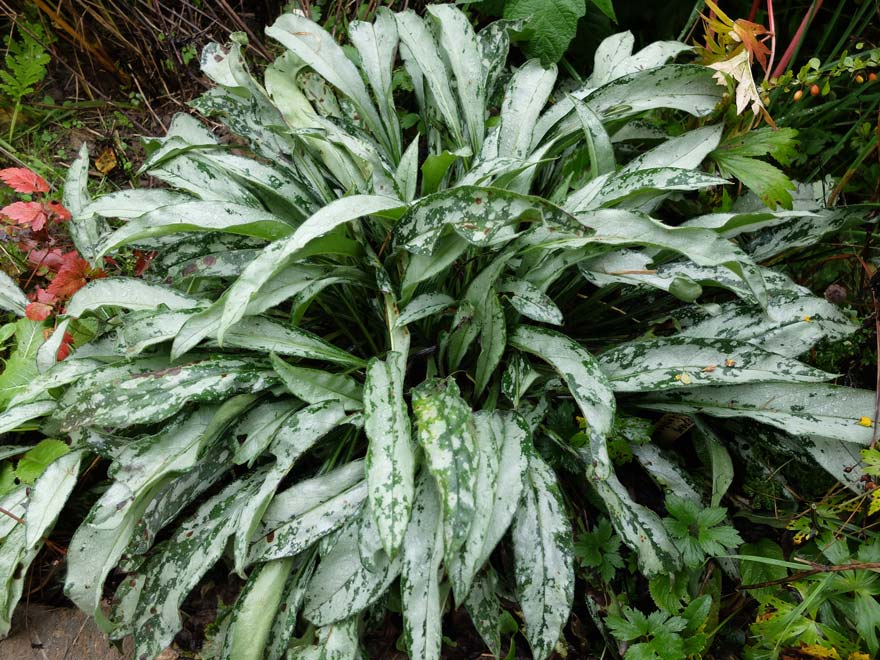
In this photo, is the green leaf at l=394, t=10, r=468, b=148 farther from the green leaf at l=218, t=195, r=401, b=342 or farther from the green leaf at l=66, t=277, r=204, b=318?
the green leaf at l=66, t=277, r=204, b=318

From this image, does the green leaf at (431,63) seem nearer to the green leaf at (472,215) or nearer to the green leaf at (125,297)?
the green leaf at (472,215)

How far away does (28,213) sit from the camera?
1.65 m

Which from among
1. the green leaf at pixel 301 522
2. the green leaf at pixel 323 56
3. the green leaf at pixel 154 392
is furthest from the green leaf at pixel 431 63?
the green leaf at pixel 301 522

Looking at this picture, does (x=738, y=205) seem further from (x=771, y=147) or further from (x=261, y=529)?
(x=261, y=529)

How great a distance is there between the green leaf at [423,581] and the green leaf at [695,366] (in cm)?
45

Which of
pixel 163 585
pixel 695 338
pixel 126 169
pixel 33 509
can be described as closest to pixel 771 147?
pixel 695 338

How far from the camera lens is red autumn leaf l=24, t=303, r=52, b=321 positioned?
1624mm

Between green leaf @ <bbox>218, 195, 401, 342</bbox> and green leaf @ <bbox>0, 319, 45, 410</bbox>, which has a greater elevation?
green leaf @ <bbox>218, 195, 401, 342</bbox>

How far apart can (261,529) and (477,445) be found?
1.59ft

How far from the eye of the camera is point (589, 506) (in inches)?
60.1

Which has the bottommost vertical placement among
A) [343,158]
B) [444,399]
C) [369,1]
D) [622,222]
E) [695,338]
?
[695,338]

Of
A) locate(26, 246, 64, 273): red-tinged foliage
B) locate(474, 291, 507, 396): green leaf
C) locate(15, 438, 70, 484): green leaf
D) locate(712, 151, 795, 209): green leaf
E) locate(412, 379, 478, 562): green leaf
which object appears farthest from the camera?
locate(26, 246, 64, 273): red-tinged foliage

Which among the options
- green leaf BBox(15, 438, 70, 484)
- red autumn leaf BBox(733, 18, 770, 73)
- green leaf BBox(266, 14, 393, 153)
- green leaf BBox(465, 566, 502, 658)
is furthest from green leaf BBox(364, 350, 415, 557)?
red autumn leaf BBox(733, 18, 770, 73)

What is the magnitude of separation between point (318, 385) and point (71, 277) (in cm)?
81
